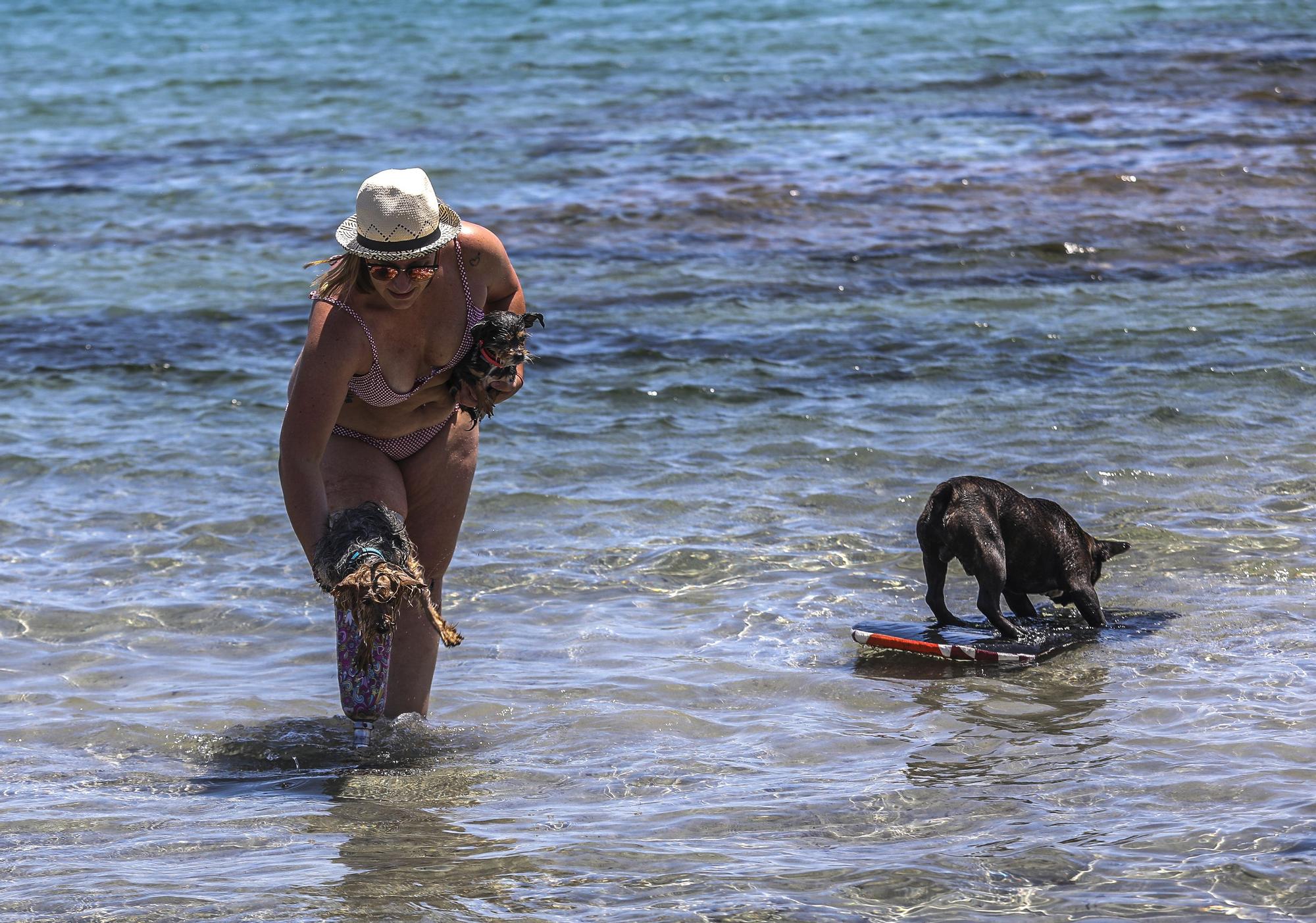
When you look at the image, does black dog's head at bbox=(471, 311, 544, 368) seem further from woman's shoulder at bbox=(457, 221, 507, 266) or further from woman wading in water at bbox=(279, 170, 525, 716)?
woman's shoulder at bbox=(457, 221, 507, 266)

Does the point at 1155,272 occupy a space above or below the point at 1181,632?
above

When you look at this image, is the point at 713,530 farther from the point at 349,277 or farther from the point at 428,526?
the point at 349,277

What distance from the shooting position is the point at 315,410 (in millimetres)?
4793

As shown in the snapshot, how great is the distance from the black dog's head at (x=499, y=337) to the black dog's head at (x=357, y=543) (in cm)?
60

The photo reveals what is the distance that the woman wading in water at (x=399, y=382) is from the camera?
4.81 meters

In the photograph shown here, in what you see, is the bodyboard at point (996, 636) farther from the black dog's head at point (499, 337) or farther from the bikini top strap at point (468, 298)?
the bikini top strap at point (468, 298)

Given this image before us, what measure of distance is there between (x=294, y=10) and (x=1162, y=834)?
40405 millimetres

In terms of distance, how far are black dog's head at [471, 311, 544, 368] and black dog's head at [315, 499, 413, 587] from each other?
60 cm

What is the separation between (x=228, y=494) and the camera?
888 centimetres

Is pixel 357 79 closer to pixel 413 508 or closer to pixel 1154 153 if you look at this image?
pixel 1154 153

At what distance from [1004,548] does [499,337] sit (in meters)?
2.47

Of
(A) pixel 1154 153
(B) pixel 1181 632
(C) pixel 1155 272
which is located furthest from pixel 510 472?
(A) pixel 1154 153

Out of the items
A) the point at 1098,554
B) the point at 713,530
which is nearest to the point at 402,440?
the point at 713,530

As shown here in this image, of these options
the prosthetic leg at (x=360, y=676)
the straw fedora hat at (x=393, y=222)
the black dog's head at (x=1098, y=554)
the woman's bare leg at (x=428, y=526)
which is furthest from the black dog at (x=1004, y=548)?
the straw fedora hat at (x=393, y=222)
